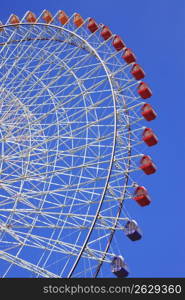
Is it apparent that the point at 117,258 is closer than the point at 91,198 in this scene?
Yes

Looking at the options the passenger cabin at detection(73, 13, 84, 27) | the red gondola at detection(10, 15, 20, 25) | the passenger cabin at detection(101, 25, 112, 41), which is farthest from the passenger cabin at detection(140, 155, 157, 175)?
the red gondola at detection(10, 15, 20, 25)

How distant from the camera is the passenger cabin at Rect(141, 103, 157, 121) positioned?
2347cm

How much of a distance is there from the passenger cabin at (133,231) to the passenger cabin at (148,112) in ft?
15.5

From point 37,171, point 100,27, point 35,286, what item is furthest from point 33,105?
point 35,286

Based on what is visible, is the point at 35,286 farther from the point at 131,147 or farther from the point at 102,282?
the point at 131,147

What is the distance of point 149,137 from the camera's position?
22469 mm

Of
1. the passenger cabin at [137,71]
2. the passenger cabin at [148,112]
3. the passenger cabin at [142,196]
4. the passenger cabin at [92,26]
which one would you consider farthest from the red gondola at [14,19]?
the passenger cabin at [142,196]

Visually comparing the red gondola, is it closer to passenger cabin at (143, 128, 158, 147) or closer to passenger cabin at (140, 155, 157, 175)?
passenger cabin at (143, 128, 158, 147)

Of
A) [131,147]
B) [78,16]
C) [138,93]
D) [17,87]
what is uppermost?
[78,16]

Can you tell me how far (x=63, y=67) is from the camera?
2470 centimetres

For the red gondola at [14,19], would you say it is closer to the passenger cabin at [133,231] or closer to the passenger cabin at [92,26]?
the passenger cabin at [92,26]

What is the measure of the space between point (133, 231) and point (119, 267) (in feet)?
5.41

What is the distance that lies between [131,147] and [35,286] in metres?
7.43

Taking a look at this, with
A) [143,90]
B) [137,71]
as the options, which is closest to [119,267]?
[143,90]
